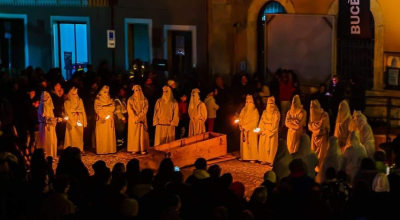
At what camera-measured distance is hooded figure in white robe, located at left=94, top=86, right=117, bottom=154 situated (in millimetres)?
19703

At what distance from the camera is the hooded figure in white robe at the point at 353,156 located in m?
14.9

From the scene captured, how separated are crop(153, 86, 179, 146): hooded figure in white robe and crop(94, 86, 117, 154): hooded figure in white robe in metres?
0.99

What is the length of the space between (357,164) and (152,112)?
7451mm

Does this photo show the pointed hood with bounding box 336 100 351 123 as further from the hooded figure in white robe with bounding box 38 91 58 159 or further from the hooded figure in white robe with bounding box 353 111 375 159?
A: the hooded figure in white robe with bounding box 38 91 58 159

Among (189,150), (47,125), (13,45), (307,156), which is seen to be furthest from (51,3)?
(307,156)

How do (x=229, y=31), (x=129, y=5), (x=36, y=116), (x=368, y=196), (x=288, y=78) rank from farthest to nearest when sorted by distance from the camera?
(x=129, y=5) → (x=229, y=31) → (x=288, y=78) → (x=36, y=116) → (x=368, y=196)

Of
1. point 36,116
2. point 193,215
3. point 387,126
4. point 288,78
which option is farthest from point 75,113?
point 193,215

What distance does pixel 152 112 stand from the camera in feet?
69.7

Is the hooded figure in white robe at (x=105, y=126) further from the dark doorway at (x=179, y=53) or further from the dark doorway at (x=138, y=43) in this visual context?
the dark doorway at (x=138, y=43)

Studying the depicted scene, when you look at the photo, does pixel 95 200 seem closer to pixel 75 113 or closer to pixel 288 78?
pixel 75 113

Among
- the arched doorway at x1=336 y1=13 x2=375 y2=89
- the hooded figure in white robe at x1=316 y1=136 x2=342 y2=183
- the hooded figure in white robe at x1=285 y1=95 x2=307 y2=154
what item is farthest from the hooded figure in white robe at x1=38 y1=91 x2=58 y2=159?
the arched doorway at x1=336 y1=13 x2=375 y2=89

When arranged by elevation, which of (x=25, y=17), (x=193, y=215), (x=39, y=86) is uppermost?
(x=25, y=17)

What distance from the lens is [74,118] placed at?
1970cm

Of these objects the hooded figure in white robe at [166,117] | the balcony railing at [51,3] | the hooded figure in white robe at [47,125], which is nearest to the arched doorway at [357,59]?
the hooded figure in white robe at [166,117]
